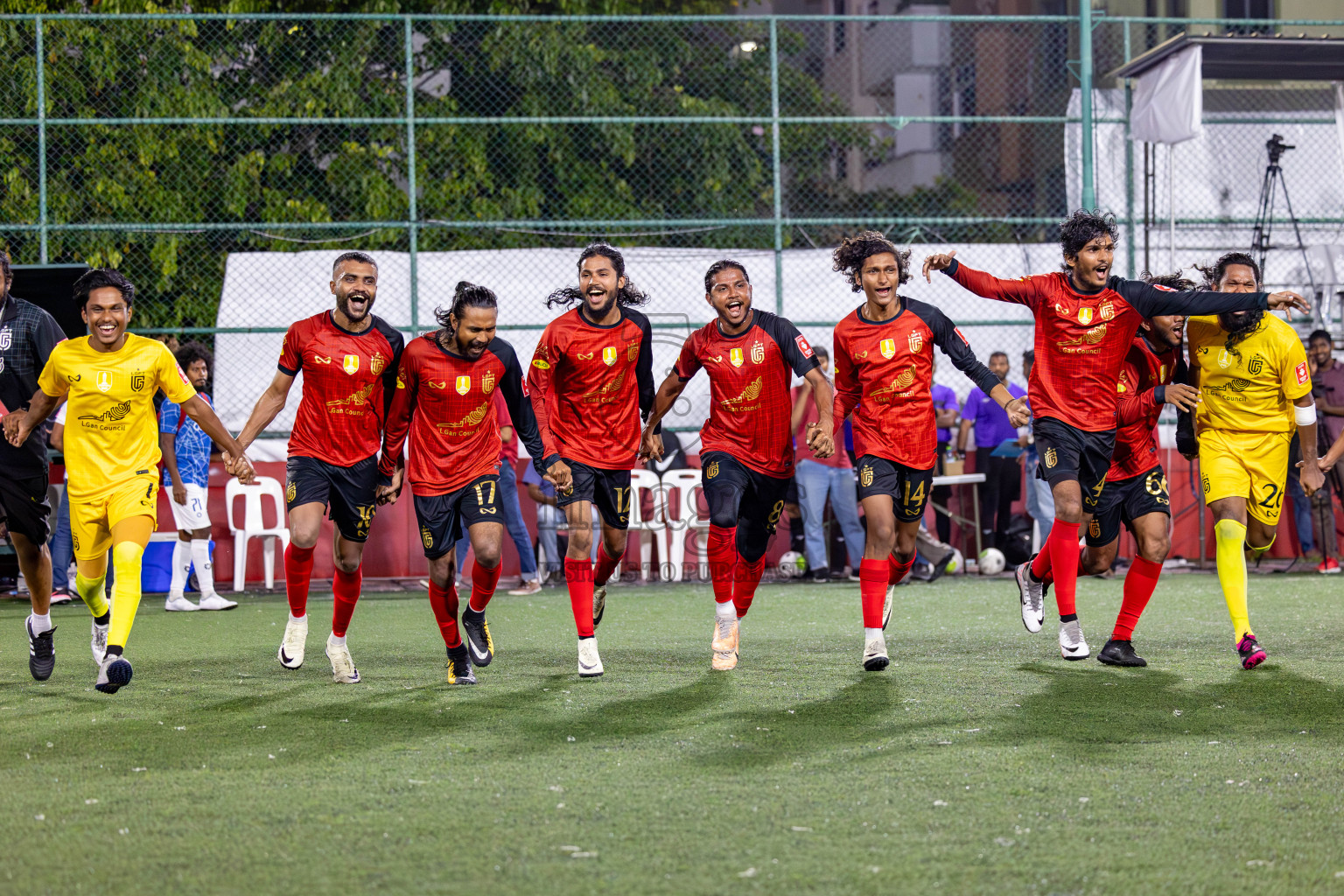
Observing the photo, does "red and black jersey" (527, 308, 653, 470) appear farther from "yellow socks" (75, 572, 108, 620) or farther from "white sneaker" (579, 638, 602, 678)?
"yellow socks" (75, 572, 108, 620)

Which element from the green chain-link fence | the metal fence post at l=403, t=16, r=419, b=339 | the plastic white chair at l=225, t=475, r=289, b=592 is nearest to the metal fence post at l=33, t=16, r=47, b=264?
the green chain-link fence

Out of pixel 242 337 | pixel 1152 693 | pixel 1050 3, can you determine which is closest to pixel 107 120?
pixel 242 337

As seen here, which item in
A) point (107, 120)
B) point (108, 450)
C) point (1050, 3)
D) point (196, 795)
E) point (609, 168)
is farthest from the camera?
point (1050, 3)

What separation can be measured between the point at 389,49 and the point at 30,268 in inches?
273

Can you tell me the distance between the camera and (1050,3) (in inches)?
1439

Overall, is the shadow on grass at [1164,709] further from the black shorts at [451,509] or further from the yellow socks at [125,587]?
the yellow socks at [125,587]

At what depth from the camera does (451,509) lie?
696 cm

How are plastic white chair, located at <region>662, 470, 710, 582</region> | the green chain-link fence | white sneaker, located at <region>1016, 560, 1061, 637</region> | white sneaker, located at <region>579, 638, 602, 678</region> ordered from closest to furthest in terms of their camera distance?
white sneaker, located at <region>579, 638, 602, 678</region>, white sneaker, located at <region>1016, 560, 1061, 637</region>, plastic white chair, located at <region>662, 470, 710, 582</region>, the green chain-link fence

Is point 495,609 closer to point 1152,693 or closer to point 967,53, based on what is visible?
point 1152,693

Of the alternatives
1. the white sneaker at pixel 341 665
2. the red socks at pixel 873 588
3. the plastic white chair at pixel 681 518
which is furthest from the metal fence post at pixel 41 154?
the red socks at pixel 873 588

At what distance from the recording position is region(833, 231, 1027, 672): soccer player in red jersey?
723cm

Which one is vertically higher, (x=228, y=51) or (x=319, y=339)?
(x=228, y=51)

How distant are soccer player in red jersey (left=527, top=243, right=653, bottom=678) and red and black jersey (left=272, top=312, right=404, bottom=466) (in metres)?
0.80

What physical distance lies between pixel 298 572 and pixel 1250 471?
194 inches
